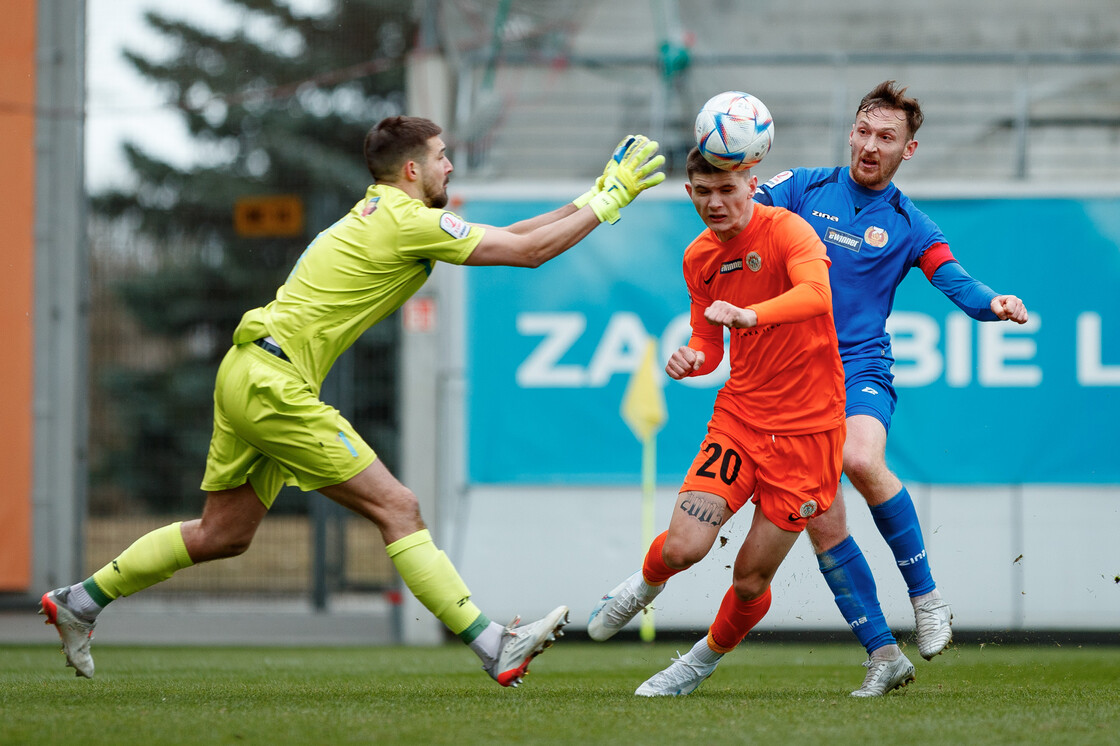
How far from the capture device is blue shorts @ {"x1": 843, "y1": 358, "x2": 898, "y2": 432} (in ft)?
→ 16.5

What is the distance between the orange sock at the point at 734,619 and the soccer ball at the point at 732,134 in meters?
1.68

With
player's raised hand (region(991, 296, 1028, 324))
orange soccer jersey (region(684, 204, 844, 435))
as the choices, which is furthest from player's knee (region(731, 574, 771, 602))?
player's raised hand (region(991, 296, 1028, 324))

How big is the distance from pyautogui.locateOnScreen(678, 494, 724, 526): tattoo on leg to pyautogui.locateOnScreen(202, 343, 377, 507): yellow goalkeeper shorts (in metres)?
1.23

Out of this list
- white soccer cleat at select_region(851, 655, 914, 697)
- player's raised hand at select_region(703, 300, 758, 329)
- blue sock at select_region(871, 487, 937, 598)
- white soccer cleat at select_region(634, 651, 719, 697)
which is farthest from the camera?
blue sock at select_region(871, 487, 937, 598)

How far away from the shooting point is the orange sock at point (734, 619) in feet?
15.8

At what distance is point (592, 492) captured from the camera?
364 inches

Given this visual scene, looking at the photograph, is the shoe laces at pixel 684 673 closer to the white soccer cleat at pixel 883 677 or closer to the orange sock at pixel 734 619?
the orange sock at pixel 734 619

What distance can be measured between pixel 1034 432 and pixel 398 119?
6.13 metres

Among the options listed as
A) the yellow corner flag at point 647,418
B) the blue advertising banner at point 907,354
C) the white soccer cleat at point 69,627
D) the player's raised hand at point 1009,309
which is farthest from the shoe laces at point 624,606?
the blue advertising banner at point 907,354

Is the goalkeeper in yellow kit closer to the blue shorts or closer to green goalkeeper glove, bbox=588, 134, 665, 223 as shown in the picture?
green goalkeeper glove, bbox=588, 134, 665, 223

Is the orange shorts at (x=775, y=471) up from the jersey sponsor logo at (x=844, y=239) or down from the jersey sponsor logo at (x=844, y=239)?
down

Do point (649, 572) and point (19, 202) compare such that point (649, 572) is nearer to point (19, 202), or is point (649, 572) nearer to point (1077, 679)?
point (1077, 679)

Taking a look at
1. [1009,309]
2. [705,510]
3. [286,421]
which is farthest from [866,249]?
[286,421]

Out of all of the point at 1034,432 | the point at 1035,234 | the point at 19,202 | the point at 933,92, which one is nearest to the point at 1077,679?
the point at 1034,432
